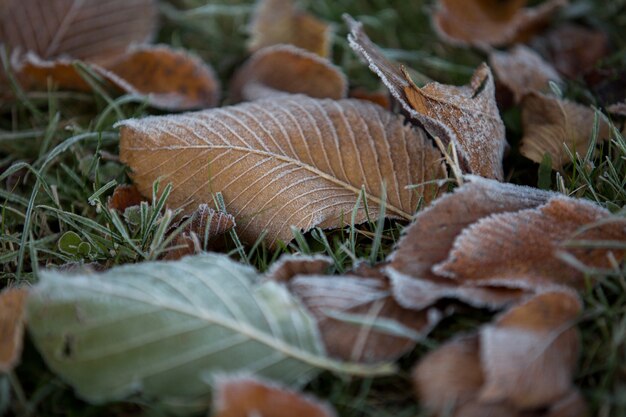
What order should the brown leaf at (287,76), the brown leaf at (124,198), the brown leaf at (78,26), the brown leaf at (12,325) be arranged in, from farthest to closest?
1. the brown leaf at (78,26)
2. the brown leaf at (287,76)
3. the brown leaf at (124,198)
4. the brown leaf at (12,325)

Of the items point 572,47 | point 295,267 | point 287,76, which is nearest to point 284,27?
point 287,76

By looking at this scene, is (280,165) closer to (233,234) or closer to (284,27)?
(233,234)

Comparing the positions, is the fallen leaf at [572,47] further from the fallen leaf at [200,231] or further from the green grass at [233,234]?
the fallen leaf at [200,231]

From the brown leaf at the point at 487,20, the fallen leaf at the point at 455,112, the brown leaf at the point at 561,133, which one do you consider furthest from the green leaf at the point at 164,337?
the brown leaf at the point at 487,20

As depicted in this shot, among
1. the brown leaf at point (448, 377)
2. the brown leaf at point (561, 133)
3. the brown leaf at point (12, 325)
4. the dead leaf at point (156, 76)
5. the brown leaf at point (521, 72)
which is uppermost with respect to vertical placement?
the dead leaf at point (156, 76)

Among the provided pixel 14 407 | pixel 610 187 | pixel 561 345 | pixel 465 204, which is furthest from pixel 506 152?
pixel 14 407

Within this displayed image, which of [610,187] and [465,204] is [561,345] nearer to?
[465,204]

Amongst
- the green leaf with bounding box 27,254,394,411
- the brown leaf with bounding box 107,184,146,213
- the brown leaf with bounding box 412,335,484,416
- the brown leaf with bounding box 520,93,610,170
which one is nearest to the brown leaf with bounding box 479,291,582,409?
the brown leaf with bounding box 412,335,484,416
